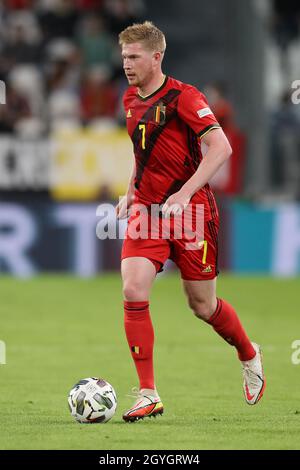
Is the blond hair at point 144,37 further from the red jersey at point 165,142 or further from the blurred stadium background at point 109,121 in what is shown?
the blurred stadium background at point 109,121

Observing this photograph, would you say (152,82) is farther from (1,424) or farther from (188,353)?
(188,353)

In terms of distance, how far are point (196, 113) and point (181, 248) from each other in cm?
76

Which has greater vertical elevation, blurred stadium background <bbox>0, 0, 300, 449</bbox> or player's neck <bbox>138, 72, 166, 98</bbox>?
player's neck <bbox>138, 72, 166, 98</bbox>

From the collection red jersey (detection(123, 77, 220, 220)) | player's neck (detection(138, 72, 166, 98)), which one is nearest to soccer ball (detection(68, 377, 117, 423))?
red jersey (detection(123, 77, 220, 220))

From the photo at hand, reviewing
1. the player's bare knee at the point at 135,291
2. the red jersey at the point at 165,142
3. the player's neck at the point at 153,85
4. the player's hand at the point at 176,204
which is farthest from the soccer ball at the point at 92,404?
the player's neck at the point at 153,85

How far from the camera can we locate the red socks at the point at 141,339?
6594 millimetres

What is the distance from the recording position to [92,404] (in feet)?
20.9

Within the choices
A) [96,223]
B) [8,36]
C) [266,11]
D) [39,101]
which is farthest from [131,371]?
[266,11]

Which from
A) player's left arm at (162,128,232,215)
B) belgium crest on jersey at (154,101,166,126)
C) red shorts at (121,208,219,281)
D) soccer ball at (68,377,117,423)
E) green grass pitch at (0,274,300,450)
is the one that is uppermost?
belgium crest on jersey at (154,101,166,126)

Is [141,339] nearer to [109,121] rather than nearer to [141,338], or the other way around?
[141,338]

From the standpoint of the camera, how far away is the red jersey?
22.3 ft

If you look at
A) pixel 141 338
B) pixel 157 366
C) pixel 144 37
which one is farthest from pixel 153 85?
pixel 157 366

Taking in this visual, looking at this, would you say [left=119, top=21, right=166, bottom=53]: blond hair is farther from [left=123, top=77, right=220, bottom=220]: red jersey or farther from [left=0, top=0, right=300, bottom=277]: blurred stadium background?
[left=0, top=0, right=300, bottom=277]: blurred stadium background

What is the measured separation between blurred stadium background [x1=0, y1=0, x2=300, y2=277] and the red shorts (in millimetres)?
8414
